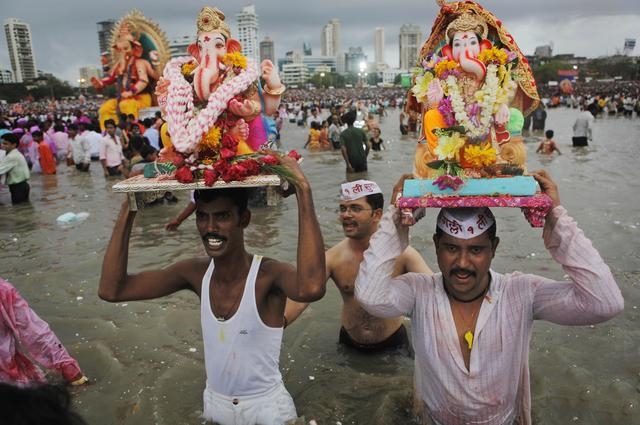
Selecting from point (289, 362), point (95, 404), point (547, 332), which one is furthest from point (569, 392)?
point (95, 404)

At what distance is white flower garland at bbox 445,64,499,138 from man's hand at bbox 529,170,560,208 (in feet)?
1.52

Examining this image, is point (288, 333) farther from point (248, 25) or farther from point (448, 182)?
point (248, 25)

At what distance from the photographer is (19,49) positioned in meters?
135

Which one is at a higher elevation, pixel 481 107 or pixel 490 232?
pixel 481 107

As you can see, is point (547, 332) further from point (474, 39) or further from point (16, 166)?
point (16, 166)

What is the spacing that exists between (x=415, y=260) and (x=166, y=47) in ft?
63.5

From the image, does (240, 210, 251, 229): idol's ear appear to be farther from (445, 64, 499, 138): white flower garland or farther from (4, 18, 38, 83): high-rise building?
(4, 18, 38, 83): high-rise building

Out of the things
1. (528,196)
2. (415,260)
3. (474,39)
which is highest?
(474,39)

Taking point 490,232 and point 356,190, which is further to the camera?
point 356,190

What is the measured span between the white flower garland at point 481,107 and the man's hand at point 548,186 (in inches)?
18.3

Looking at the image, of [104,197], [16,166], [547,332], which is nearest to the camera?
[547,332]

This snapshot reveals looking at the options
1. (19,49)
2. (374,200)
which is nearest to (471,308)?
(374,200)

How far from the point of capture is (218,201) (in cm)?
248

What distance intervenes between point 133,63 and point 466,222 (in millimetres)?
19913
